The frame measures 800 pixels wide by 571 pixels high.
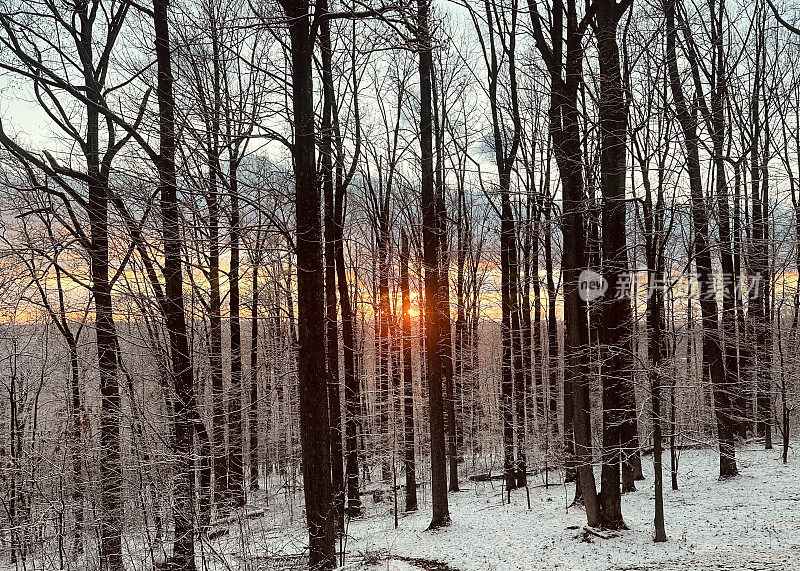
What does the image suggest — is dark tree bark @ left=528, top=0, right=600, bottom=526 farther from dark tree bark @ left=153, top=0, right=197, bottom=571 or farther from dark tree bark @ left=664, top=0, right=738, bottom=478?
dark tree bark @ left=153, top=0, right=197, bottom=571

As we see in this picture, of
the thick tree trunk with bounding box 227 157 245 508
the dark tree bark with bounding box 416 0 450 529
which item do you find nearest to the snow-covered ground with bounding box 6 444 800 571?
the dark tree bark with bounding box 416 0 450 529

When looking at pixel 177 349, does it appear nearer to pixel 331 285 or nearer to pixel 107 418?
pixel 107 418

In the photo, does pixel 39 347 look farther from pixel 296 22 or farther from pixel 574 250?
pixel 574 250

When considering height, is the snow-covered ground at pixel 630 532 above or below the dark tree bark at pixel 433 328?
below

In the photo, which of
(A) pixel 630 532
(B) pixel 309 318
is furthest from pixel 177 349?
(A) pixel 630 532

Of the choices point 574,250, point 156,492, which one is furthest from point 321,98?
point 156,492

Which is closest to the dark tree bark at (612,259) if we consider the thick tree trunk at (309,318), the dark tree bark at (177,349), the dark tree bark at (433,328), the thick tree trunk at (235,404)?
the dark tree bark at (433,328)

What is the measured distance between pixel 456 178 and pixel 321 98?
633 centimetres

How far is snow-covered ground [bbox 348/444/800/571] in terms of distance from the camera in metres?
8.26

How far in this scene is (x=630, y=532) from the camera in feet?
31.5

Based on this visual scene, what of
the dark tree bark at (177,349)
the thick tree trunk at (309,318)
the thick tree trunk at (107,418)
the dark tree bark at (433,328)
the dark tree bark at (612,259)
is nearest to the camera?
the thick tree trunk at (309,318)

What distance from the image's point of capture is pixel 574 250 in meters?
10.1

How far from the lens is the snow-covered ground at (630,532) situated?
8258 mm

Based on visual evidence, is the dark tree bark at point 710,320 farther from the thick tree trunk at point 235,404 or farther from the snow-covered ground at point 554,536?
the thick tree trunk at point 235,404
